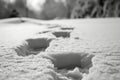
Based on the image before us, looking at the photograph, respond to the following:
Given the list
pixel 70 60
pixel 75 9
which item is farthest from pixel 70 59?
pixel 75 9

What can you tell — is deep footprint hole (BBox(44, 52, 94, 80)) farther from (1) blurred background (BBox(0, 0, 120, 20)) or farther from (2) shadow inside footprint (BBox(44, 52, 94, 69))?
(1) blurred background (BBox(0, 0, 120, 20))

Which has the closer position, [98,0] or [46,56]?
[46,56]

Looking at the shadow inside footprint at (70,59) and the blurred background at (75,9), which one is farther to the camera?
the blurred background at (75,9)

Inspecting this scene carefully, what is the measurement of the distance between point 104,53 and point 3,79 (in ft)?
4.01

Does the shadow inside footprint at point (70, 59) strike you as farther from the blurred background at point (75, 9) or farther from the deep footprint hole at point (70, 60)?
the blurred background at point (75, 9)

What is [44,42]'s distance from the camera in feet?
9.34

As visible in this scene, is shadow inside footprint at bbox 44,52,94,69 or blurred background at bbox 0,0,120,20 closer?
shadow inside footprint at bbox 44,52,94,69

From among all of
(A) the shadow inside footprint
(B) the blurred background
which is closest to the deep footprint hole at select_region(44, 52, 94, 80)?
(A) the shadow inside footprint

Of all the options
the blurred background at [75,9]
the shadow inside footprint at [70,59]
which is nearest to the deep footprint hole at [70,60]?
the shadow inside footprint at [70,59]

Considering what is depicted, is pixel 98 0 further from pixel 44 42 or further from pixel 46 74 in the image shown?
pixel 46 74

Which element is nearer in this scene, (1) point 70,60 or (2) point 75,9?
(1) point 70,60

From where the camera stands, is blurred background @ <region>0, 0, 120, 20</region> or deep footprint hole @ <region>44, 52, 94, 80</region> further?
blurred background @ <region>0, 0, 120, 20</region>

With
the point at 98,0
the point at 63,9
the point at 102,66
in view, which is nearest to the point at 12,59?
the point at 102,66

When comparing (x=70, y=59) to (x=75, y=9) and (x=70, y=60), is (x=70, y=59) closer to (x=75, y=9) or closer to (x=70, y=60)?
(x=70, y=60)
